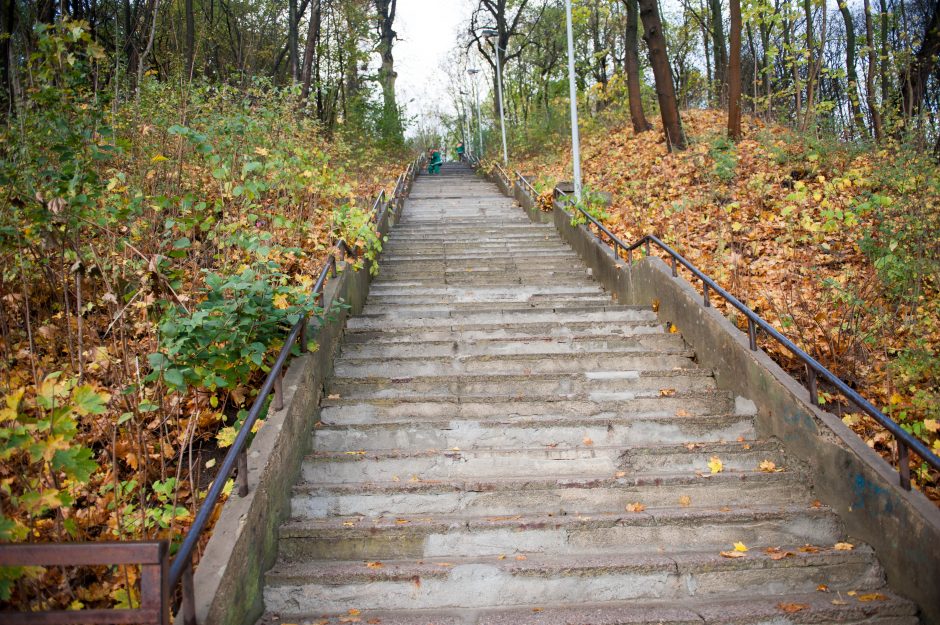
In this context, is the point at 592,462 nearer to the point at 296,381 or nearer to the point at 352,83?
the point at 296,381

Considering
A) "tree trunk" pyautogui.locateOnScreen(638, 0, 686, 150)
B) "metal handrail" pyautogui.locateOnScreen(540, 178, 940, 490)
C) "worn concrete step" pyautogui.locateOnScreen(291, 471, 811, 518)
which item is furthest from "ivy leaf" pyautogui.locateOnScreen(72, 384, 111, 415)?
"tree trunk" pyautogui.locateOnScreen(638, 0, 686, 150)

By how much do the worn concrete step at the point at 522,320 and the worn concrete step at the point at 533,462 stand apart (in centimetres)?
246

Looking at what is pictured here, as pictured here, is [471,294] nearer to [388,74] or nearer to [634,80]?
[634,80]

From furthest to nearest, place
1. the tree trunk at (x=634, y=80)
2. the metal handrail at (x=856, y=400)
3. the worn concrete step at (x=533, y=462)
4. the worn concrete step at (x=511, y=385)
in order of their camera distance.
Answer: the tree trunk at (x=634, y=80), the worn concrete step at (x=511, y=385), the worn concrete step at (x=533, y=462), the metal handrail at (x=856, y=400)

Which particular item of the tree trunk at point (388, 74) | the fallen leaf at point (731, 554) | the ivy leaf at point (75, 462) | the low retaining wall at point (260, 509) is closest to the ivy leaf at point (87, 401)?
the ivy leaf at point (75, 462)

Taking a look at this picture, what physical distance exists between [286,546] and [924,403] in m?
4.63

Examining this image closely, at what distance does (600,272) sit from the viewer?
31.9 feet

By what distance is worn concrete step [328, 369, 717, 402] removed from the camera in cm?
591

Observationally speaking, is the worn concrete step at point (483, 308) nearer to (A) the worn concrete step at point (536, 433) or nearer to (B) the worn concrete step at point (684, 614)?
(A) the worn concrete step at point (536, 433)

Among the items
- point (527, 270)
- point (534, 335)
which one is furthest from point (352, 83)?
point (534, 335)

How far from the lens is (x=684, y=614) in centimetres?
357

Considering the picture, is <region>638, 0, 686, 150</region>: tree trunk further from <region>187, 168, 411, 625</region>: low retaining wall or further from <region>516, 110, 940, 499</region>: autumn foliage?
<region>187, 168, 411, 625</region>: low retaining wall

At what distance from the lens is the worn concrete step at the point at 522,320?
23.9ft

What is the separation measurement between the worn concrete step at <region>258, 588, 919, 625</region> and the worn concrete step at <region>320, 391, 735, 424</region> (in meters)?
1.97
